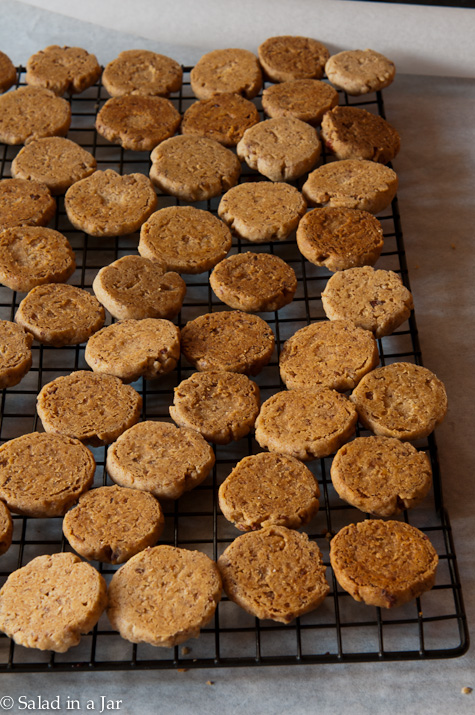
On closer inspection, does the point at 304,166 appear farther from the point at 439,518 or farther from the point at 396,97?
the point at 439,518

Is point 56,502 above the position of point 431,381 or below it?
below

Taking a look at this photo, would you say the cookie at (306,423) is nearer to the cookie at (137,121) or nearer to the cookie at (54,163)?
the cookie at (54,163)

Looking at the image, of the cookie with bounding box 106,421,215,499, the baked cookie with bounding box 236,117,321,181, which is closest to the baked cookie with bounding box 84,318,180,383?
the cookie with bounding box 106,421,215,499

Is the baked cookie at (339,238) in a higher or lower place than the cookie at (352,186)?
lower

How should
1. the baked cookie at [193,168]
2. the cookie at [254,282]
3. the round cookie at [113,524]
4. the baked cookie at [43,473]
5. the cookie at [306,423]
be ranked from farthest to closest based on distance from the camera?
the baked cookie at [193,168], the cookie at [254,282], the cookie at [306,423], the baked cookie at [43,473], the round cookie at [113,524]

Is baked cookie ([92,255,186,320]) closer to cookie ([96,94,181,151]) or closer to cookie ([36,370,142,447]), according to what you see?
cookie ([36,370,142,447])

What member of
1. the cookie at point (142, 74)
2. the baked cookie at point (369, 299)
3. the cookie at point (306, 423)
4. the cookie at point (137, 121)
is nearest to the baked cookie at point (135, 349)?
the cookie at point (306, 423)

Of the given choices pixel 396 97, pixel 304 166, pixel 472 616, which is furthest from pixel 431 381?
pixel 396 97
